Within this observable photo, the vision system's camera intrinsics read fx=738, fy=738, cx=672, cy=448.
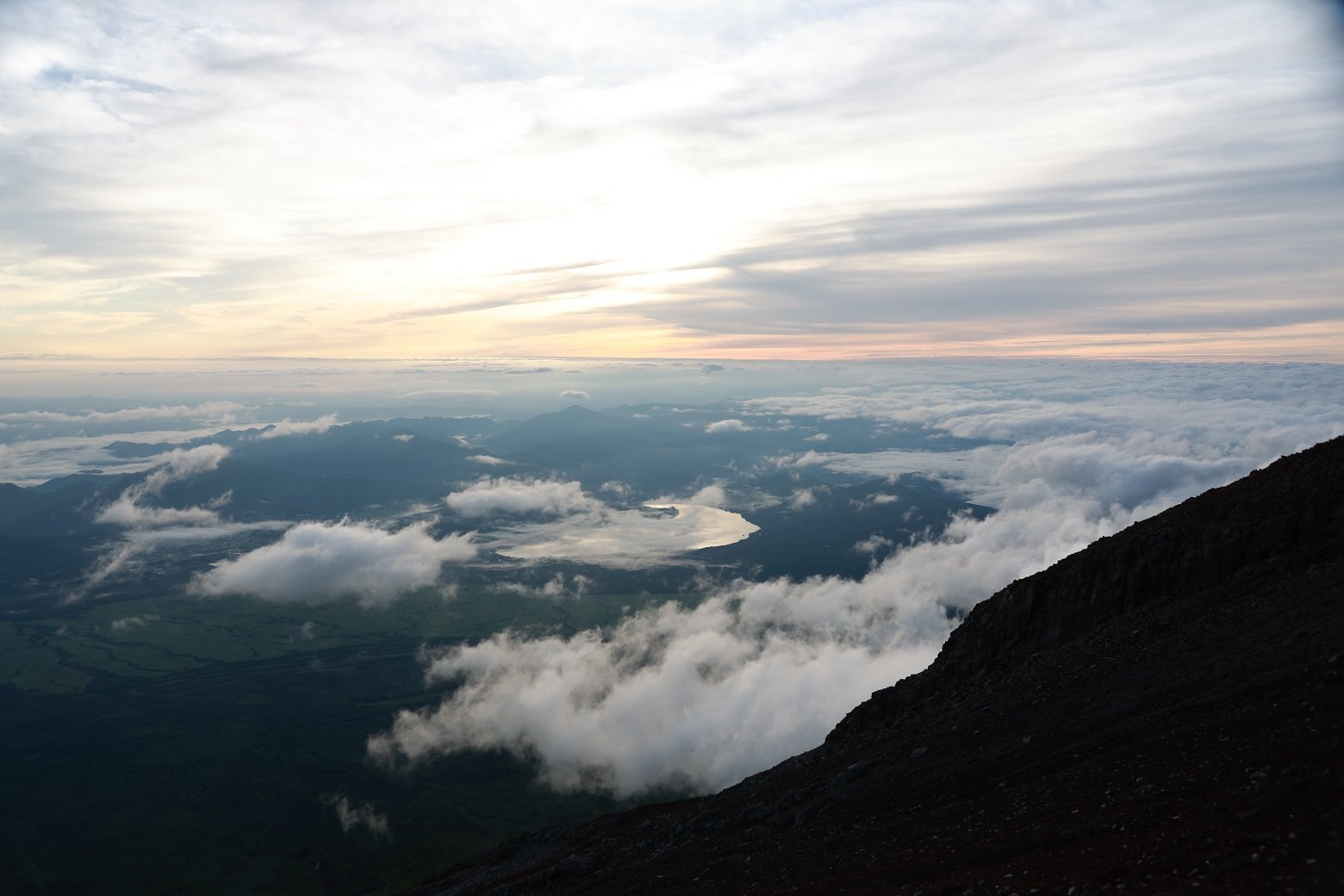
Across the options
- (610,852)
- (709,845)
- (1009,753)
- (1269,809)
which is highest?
(1269,809)

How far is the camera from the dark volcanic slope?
79.8 feet

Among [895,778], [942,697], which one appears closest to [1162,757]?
[895,778]

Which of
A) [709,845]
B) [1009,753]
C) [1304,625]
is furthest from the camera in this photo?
[709,845]

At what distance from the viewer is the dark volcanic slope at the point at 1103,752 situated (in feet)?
79.8

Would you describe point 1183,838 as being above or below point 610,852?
above

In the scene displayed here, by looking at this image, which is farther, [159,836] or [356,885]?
[159,836]

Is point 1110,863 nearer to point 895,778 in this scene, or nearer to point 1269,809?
point 1269,809

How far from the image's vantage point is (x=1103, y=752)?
3769 cm

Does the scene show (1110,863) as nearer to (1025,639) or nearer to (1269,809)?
(1269,809)

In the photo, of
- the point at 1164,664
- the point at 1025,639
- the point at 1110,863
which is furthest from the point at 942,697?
the point at 1110,863

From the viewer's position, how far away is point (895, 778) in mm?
48688

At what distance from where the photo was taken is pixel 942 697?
62.2 m

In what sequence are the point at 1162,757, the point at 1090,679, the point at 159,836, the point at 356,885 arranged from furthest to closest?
the point at 159,836, the point at 356,885, the point at 1090,679, the point at 1162,757

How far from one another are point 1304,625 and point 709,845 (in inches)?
1560
